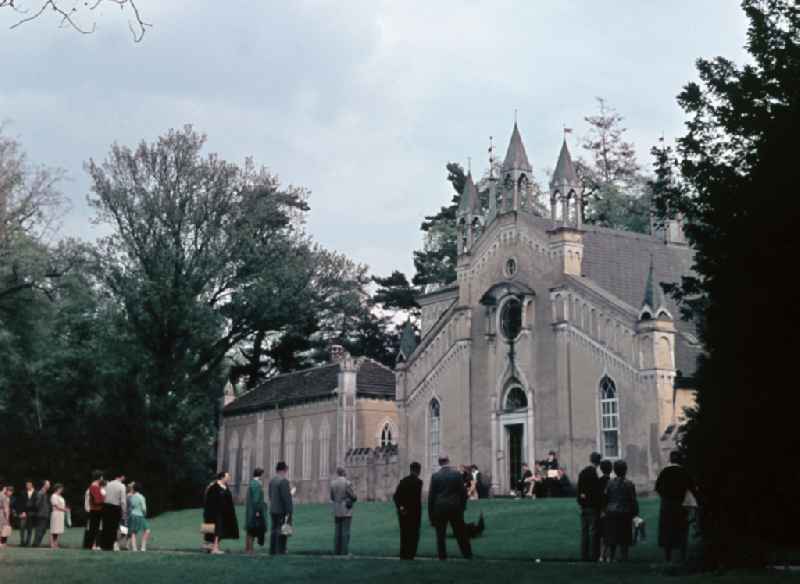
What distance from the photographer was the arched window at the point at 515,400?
139 feet

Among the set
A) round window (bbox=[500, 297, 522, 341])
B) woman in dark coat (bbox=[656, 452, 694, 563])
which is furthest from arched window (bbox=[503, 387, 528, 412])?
woman in dark coat (bbox=[656, 452, 694, 563])

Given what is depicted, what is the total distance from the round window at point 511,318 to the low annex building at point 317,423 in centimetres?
826

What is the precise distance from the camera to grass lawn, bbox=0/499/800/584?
50.0ft

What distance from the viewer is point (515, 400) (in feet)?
140

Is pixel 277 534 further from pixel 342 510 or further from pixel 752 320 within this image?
pixel 752 320

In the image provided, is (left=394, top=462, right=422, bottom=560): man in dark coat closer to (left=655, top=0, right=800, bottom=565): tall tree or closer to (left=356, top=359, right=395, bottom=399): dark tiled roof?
(left=655, top=0, right=800, bottom=565): tall tree

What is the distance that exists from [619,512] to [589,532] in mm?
Result: 1436

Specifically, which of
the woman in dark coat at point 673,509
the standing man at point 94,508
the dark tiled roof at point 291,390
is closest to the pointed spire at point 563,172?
the dark tiled roof at point 291,390

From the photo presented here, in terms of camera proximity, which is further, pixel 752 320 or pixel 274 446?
pixel 274 446

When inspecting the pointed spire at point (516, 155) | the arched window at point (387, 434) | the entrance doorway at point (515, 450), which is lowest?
the entrance doorway at point (515, 450)

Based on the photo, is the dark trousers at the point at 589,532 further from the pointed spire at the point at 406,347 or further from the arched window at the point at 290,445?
the arched window at the point at 290,445

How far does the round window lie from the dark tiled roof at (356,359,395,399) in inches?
433

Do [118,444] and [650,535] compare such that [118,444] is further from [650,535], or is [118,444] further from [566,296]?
[650,535]

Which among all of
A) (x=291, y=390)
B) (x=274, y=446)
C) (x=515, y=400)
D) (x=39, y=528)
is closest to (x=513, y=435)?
(x=515, y=400)
